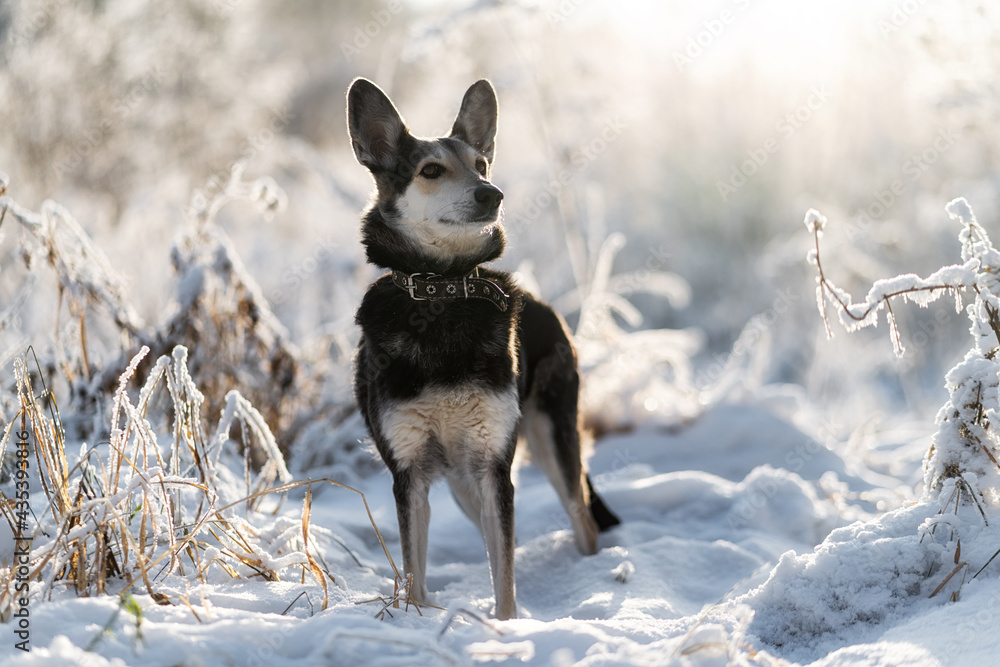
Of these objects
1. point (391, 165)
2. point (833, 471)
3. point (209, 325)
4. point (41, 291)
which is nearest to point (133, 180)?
point (41, 291)

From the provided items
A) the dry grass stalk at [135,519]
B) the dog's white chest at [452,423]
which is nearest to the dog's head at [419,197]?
the dog's white chest at [452,423]

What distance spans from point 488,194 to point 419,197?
32 centimetres

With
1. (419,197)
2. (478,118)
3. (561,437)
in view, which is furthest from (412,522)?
(478,118)

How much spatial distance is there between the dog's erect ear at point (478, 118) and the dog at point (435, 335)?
29cm

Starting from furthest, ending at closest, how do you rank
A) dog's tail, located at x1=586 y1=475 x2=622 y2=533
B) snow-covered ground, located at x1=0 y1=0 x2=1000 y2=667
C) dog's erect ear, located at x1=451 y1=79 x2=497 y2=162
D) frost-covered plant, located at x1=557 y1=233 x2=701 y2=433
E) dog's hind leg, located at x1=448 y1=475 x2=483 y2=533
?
frost-covered plant, located at x1=557 y1=233 x2=701 y2=433 < dog's tail, located at x1=586 y1=475 x2=622 y2=533 < dog's erect ear, located at x1=451 y1=79 x2=497 y2=162 < dog's hind leg, located at x1=448 y1=475 x2=483 y2=533 < snow-covered ground, located at x1=0 y1=0 x2=1000 y2=667

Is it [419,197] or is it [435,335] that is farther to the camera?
[419,197]

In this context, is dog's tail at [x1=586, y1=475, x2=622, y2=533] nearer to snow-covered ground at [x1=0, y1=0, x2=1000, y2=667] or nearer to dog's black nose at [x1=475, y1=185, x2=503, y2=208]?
snow-covered ground at [x1=0, y1=0, x2=1000, y2=667]

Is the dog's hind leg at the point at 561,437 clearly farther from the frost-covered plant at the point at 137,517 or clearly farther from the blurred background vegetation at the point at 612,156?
the blurred background vegetation at the point at 612,156

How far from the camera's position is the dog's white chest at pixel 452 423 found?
270cm

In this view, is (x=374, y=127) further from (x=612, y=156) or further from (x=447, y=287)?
(x=612, y=156)

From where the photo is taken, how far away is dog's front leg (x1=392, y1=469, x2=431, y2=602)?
2.75 meters

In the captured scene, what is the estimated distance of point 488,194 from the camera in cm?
287

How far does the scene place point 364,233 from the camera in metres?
3.03

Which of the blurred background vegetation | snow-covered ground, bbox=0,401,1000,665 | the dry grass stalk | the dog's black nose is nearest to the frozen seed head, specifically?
snow-covered ground, bbox=0,401,1000,665
